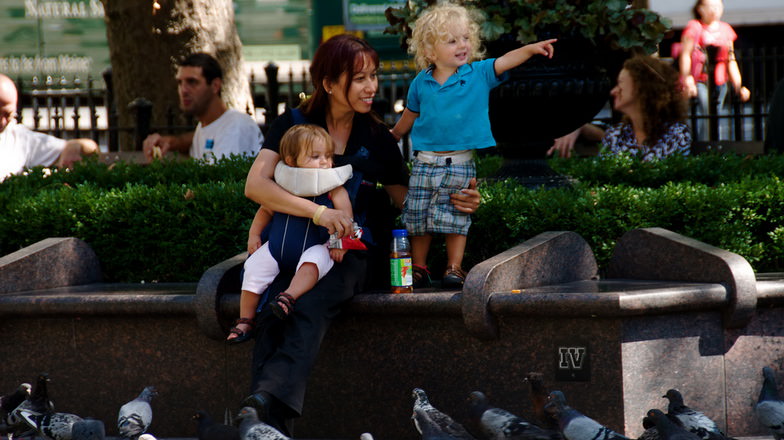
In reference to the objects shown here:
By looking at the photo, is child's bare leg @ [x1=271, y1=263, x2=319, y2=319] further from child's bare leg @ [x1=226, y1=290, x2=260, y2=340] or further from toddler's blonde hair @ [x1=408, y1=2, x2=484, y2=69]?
toddler's blonde hair @ [x1=408, y1=2, x2=484, y2=69]

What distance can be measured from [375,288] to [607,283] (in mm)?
1212

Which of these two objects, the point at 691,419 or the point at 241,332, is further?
the point at 241,332

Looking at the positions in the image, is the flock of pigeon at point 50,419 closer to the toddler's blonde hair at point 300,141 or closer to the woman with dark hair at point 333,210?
the woman with dark hair at point 333,210

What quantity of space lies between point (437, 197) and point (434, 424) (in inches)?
52.7

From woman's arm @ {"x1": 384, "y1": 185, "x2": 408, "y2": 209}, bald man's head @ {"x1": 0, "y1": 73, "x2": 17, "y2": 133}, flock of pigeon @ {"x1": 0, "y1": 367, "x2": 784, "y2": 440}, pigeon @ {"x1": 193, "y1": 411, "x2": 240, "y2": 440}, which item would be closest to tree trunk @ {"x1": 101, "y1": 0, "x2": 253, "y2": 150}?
bald man's head @ {"x1": 0, "y1": 73, "x2": 17, "y2": 133}

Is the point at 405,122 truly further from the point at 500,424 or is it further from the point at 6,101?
the point at 6,101

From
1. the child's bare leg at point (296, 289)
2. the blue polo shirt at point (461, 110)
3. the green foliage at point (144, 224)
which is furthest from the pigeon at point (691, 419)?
the green foliage at point (144, 224)

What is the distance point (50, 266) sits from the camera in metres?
6.45

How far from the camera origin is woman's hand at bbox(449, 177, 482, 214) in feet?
18.7

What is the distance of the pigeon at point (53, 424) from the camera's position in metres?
5.36

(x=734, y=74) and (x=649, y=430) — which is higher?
(x=734, y=74)

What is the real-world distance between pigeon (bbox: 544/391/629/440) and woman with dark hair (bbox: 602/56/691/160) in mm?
3818

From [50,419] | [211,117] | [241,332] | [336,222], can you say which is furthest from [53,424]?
[211,117]

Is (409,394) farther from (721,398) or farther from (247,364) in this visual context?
(721,398)
